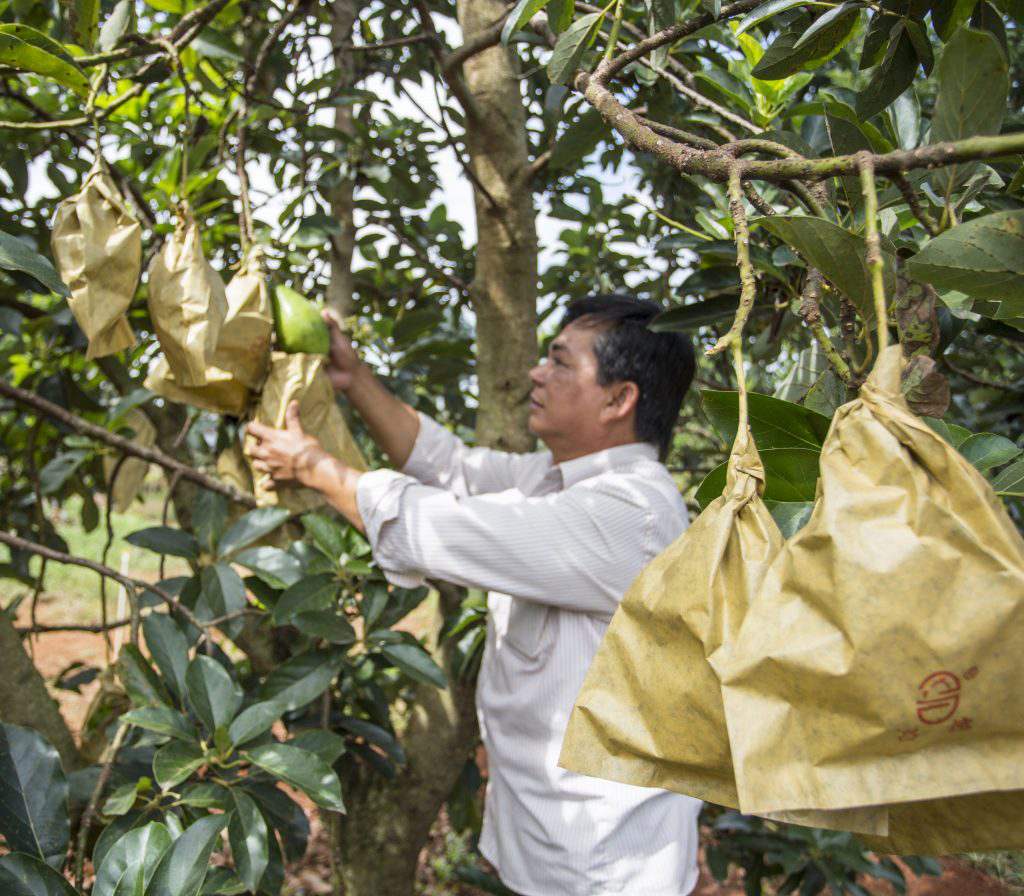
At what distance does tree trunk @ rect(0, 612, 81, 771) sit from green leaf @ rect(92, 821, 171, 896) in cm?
46

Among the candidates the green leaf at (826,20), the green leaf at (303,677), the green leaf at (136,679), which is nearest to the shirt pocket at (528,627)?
the green leaf at (303,677)

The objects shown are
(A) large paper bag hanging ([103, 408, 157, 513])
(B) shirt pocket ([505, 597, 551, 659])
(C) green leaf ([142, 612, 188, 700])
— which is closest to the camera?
(C) green leaf ([142, 612, 188, 700])

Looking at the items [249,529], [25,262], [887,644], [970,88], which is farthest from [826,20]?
[249,529]

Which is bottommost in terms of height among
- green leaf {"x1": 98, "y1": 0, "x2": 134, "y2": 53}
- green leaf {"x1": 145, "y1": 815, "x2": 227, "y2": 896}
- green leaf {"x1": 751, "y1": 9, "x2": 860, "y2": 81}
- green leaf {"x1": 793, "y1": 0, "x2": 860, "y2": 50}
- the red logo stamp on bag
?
green leaf {"x1": 145, "y1": 815, "x2": 227, "y2": 896}

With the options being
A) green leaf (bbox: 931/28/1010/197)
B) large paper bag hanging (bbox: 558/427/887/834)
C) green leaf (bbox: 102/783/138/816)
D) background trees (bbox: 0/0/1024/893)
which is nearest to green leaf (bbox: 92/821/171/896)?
background trees (bbox: 0/0/1024/893)

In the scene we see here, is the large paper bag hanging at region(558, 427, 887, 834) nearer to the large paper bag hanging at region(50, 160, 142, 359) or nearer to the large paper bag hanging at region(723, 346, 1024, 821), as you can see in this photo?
the large paper bag hanging at region(723, 346, 1024, 821)

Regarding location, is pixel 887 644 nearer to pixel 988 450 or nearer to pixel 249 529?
pixel 988 450

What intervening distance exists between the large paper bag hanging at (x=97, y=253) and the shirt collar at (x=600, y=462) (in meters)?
0.98

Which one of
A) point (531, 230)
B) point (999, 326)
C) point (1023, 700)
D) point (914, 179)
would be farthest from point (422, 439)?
point (1023, 700)

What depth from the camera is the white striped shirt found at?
1468mm

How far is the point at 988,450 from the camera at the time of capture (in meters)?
0.71

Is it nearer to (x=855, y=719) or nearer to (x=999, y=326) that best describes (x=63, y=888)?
(x=855, y=719)

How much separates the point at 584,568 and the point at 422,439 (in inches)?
28.1

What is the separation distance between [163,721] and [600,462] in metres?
1.00
